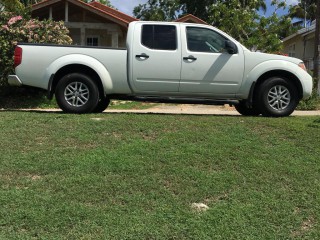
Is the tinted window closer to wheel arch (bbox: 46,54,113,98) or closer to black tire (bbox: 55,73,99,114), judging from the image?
wheel arch (bbox: 46,54,113,98)

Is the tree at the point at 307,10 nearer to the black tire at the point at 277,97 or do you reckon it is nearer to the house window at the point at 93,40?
the house window at the point at 93,40

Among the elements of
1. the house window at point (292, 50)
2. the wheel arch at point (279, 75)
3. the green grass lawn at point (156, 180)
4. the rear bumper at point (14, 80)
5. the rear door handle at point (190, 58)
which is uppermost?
the house window at point (292, 50)

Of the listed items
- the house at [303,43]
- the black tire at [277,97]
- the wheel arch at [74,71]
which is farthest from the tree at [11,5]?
the house at [303,43]

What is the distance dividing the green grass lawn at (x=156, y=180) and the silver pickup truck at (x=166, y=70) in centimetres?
131

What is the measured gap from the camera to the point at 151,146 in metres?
5.47

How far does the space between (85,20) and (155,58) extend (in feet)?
49.9

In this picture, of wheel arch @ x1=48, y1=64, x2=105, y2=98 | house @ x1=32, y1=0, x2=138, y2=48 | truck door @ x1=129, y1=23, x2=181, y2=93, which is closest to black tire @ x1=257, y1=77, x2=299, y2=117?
truck door @ x1=129, y1=23, x2=181, y2=93

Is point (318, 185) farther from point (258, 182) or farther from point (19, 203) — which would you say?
point (19, 203)

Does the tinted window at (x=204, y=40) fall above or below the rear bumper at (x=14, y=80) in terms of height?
above

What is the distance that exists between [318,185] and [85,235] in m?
2.44

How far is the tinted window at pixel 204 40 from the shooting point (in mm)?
7730

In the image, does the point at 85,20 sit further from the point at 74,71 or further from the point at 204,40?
the point at 204,40

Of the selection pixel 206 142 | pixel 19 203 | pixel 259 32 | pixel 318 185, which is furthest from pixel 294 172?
pixel 259 32

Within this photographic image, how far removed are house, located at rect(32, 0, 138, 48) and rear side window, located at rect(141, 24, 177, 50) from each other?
1289cm
